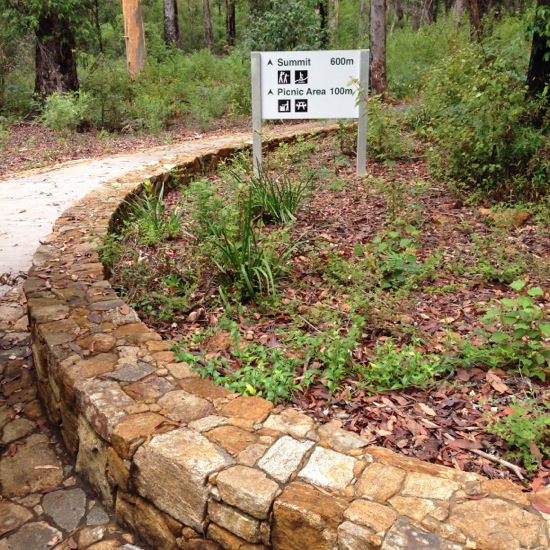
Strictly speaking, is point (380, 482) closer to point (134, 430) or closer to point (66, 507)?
point (134, 430)

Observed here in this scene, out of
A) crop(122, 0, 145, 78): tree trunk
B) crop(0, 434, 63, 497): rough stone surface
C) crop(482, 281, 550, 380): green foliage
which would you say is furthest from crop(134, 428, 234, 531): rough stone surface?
crop(122, 0, 145, 78): tree trunk

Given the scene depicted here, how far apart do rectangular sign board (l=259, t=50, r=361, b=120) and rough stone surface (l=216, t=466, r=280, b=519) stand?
17.6ft

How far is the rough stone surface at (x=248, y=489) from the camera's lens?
2.05 m

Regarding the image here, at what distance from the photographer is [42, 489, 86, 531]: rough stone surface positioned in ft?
8.64

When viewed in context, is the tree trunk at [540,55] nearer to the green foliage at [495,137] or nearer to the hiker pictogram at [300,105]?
the green foliage at [495,137]

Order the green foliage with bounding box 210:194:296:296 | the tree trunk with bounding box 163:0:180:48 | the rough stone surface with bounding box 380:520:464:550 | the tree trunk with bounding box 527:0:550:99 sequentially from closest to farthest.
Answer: the rough stone surface with bounding box 380:520:464:550
the green foliage with bounding box 210:194:296:296
the tree trunk with bounding box 527:0:550:99
the tree trunk with bounding box 163:0:180:48

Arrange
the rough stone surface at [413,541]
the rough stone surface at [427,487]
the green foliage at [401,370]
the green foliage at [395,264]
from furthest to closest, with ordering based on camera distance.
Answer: the green foliage at [395,264] < the green foliage at [401,370] < the rough stone surface at [427,487] < the rough stone surface at [413,541]

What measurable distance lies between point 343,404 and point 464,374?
69 centimetres

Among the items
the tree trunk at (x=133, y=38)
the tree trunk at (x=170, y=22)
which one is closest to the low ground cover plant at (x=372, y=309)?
the tree trunk at (x=133, y=38)

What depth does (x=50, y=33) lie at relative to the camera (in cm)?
1205

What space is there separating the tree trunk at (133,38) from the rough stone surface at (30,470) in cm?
1399

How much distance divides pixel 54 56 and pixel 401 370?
11.7 meters

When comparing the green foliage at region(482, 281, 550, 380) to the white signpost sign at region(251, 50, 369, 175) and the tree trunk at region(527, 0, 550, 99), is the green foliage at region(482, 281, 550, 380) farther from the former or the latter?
the white signpost sign at region(251, 50, 369, 175)

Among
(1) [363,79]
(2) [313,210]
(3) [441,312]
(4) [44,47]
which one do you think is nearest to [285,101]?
(1) [363,79]
